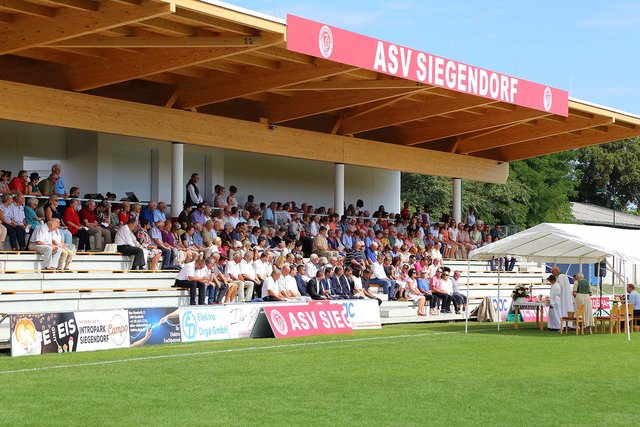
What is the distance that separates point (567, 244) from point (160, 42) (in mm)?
11862

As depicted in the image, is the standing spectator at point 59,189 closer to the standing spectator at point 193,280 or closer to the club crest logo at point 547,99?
the standing spectator at point 193,280

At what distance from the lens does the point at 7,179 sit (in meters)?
24.3

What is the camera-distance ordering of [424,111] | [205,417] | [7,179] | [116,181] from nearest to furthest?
[205,417], [7,179], [116,181], [424,111]

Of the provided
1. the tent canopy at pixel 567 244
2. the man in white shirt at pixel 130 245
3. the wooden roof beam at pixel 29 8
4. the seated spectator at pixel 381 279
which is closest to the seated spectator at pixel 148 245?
the man in white shirt at pixel 130 245

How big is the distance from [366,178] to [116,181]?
12.5 m

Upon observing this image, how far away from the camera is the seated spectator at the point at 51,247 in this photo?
22.2 meters

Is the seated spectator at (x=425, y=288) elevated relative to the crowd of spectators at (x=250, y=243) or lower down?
lower down

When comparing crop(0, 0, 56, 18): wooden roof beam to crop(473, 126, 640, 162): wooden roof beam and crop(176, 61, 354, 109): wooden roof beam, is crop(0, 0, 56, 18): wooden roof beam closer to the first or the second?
crop(176, 61, 354, 109): wooden roof beam

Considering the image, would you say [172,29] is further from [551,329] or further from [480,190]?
[480,190]

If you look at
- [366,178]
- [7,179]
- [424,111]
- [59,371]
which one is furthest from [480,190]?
[59,371]

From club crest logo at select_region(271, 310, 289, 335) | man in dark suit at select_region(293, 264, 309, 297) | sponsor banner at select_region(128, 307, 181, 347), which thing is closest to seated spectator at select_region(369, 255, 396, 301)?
man in dark suit at select_region(293, 264, 309, 297)

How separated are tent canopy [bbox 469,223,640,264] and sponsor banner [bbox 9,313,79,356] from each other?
33.8 feet

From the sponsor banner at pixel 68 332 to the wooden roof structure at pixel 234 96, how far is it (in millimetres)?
5625

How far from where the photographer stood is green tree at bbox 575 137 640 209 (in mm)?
84562
